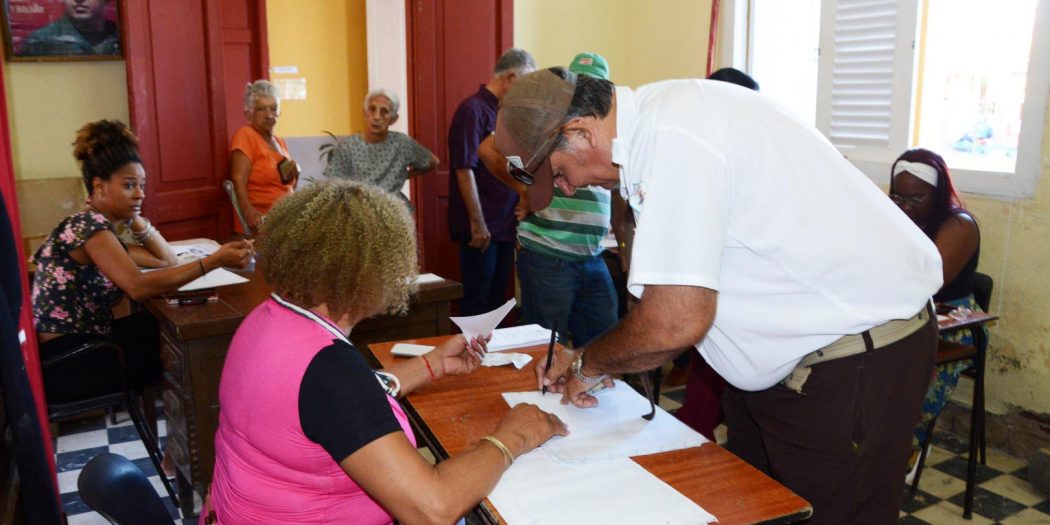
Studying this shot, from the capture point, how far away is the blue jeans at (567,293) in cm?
360

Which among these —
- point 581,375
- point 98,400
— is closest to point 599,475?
point 581,375

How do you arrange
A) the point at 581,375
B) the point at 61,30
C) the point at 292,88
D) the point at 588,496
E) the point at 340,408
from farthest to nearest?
1. the point at 292,88
2. the point at 61,30
3. the point at 581,375
4. the point at 588,496
5. the point at 340,408

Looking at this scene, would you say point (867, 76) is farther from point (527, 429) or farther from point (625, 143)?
point (527, 429)

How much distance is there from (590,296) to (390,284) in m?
2.10

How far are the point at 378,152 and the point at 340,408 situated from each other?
3881 millimetres

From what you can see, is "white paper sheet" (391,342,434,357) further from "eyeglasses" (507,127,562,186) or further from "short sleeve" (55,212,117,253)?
"short sleeve" (55,212,117,253)

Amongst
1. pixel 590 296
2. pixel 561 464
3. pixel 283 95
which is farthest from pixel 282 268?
pixel 283 95

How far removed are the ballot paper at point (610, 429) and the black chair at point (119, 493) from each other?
775mm

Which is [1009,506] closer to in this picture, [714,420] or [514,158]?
[714,420]

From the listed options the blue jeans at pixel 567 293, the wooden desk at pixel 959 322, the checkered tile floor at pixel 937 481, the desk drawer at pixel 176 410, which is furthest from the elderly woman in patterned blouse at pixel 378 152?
the wooden desk at pixel 959 322

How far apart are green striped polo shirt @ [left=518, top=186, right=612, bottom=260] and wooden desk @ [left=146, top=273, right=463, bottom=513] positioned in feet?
1.48

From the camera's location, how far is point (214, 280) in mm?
3512

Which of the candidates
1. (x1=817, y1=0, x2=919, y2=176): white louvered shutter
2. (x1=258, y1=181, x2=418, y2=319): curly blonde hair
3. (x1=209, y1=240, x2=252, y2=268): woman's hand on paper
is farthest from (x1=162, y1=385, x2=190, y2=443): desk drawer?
(x1=817, y1=0, x2=919, y2=176): white louvered shutter

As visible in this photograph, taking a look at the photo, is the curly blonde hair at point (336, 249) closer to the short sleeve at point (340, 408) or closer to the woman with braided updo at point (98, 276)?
the short sleeve at point (340, 408)
